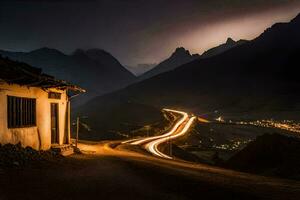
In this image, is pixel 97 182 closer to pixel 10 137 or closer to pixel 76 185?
pixel 76 185

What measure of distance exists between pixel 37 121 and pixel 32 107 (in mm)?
1008

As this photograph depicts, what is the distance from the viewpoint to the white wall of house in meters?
18.2

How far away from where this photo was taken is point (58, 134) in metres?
25.4

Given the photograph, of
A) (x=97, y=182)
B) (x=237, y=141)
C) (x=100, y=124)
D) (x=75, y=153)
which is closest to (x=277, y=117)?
(x=237, y=141)

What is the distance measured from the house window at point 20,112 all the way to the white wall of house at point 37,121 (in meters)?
0.25

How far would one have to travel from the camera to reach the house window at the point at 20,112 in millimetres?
18875

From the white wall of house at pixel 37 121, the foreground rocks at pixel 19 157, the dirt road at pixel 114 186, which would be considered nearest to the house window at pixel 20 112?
the white wall of house at pixel 37 121

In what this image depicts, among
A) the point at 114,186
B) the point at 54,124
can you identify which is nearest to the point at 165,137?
the point at 54,124

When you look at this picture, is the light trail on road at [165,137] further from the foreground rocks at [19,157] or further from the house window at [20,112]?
the foreground rocks at [19,157]

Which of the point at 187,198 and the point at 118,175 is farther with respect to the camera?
the point at 118,175

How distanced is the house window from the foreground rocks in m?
1.44

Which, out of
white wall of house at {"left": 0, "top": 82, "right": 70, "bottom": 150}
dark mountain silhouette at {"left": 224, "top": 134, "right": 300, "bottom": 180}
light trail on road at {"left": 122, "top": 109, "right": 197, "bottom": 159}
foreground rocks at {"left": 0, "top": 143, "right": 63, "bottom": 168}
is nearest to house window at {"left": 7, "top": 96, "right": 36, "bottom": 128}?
white wall of house at {"left": 0, "top": 82, "right": 70, "bottom": 150}

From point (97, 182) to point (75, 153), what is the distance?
1155 cm

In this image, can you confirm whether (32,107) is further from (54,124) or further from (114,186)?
(114,186)
